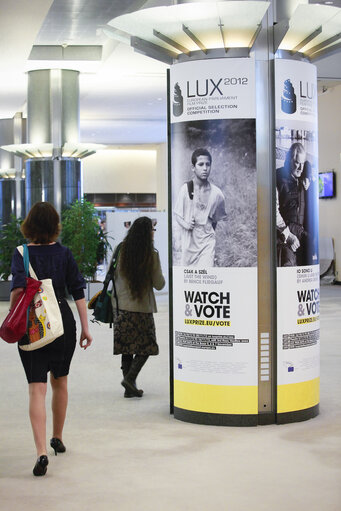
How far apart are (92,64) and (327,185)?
24.6ft

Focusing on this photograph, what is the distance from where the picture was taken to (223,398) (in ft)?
19.0

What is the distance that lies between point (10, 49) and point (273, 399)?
10954 millimetres

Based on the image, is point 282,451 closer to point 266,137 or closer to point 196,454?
point 196,454

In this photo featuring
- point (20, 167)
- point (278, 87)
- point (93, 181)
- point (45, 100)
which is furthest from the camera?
point (93, 181)

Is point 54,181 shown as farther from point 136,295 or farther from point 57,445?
point 57,445

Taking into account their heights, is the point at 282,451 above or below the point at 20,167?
below

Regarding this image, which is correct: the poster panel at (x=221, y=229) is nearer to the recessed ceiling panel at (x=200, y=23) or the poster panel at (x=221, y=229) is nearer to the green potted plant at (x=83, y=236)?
the recessed ceiling panel at (x=200, y=23)

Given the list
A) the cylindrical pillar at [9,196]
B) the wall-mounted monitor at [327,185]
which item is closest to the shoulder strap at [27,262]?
the wall-mounted monitor at [327,185]

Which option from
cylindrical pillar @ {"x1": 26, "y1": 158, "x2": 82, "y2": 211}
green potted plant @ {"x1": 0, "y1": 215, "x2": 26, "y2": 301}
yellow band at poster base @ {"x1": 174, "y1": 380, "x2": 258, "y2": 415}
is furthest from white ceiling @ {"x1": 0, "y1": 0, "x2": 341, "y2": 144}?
yellow band at poster base @ {"x1": 174, "y1": 380, "x2": 258, "y2": 415}

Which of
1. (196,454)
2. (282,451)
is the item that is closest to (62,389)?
(196,454)

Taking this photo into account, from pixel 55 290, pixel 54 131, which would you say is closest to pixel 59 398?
pixel 55 290

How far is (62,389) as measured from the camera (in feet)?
16.5

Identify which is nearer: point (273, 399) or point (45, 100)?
point (273, 399)

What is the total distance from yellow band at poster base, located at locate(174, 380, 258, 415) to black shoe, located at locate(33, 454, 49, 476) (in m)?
1.54
